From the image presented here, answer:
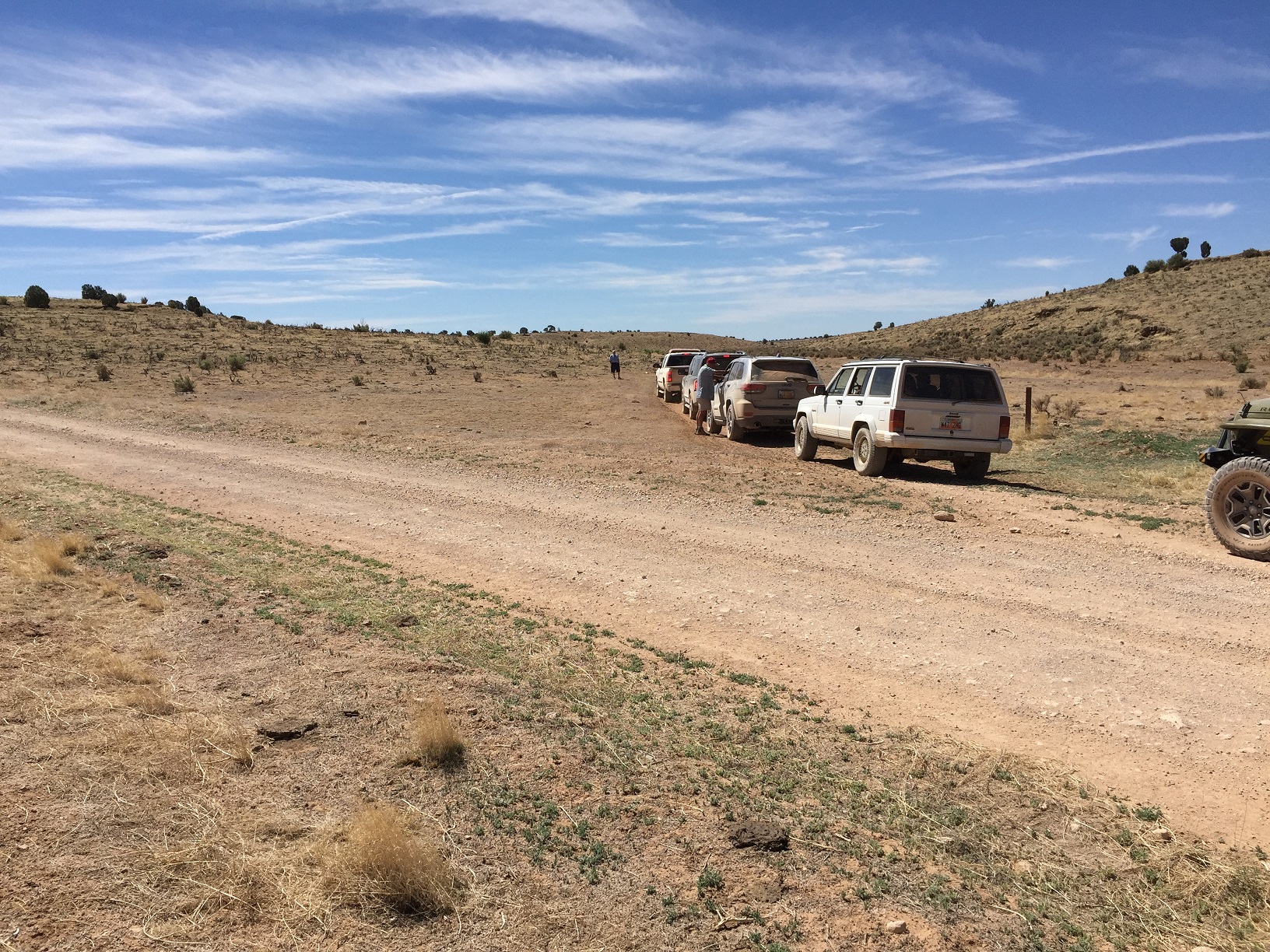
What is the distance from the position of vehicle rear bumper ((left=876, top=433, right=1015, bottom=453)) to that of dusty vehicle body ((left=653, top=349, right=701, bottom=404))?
16.8 meters

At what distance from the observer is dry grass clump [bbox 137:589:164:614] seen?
6805 mm

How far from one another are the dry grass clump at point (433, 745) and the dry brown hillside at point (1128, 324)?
148 ft

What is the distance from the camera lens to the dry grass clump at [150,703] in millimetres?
4945

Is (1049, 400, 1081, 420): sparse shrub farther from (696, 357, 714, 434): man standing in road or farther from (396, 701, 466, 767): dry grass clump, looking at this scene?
(396, 701, 466, 767): dry grass clump

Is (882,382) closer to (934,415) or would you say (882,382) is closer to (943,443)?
(934,415)

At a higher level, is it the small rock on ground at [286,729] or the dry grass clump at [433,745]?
the dry grass clump at [433,745]

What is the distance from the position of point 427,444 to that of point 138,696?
1410 centimetres

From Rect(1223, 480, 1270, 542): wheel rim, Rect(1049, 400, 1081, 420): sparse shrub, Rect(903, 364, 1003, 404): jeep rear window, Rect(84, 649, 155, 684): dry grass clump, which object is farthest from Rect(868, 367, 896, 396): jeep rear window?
Rect(84, 649, 155, 684): dry grass clump

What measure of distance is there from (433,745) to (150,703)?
171 centimetres

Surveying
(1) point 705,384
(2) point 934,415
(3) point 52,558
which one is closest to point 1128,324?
(1) point 705,384

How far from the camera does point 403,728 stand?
15.8 ft

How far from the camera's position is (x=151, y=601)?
6.86 metres

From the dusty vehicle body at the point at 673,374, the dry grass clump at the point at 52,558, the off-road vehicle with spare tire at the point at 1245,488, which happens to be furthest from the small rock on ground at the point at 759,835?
the dusty vehicle body at the point at 673,374

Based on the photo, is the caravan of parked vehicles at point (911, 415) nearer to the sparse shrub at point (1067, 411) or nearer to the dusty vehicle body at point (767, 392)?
the dusty vehicle body at point (767, 392)
